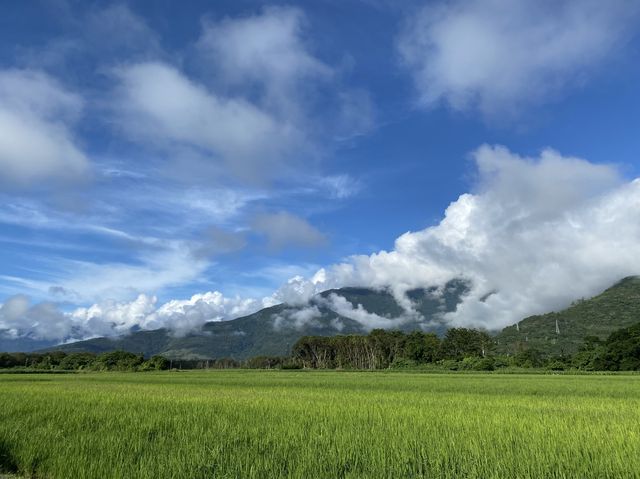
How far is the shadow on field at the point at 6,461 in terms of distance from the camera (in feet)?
26.0

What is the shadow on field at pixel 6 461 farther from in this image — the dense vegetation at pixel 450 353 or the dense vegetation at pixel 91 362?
the dense vegetation at pixel 91 362

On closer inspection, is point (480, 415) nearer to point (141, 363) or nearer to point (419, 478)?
point (419, 478)

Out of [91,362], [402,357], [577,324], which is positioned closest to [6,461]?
[91,362]

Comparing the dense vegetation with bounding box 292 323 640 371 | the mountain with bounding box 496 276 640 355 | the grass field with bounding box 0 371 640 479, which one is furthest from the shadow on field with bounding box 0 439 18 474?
the mountain with bounding box 496 276 640 355

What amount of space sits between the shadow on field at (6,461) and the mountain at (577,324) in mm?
129247

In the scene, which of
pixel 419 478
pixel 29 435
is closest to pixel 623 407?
pixel 419 478

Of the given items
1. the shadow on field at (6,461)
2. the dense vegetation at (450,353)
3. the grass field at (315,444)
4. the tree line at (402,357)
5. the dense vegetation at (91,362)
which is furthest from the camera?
the dense vegetation at (91,362)

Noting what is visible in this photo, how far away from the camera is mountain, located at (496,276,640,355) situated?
133500mm

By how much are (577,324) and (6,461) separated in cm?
16821

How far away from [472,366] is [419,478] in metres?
72.4

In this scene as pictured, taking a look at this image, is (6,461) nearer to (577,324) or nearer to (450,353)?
(450,353)

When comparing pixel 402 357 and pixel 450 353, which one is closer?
pixel 450 353

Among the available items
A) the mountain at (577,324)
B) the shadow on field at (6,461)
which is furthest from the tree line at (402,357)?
the shadow on field at (6,461)

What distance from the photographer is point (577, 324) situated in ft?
487
